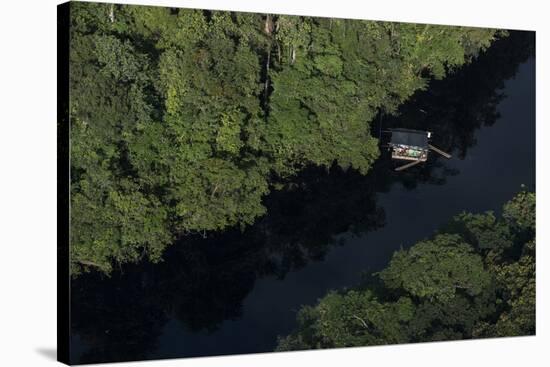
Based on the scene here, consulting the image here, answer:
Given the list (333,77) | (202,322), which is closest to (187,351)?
(202,322)

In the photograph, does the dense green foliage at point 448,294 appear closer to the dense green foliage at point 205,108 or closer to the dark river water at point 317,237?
the dark river water at point 317,237

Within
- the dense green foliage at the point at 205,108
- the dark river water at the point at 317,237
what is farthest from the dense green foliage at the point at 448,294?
the dense green foliage at the point at 205,108

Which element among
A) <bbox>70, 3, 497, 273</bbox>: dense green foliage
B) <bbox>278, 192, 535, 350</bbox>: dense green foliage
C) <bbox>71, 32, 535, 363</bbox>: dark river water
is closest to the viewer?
<bbox>70, 3, 497, 273</bbox>: dense green foliage

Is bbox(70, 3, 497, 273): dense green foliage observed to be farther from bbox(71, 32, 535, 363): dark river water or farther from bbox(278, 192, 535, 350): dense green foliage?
bbox(278, 192, 535, 350): dense green foliage

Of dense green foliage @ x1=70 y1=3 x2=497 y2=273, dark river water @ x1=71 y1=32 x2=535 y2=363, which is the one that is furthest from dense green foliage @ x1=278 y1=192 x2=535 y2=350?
dense green foliage @ x1=70 y1=3 x2=497 y2=273

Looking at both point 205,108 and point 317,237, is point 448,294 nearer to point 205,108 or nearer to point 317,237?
point 317,237

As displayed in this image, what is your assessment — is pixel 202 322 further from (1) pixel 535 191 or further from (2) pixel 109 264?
(1) pixel 535 191
